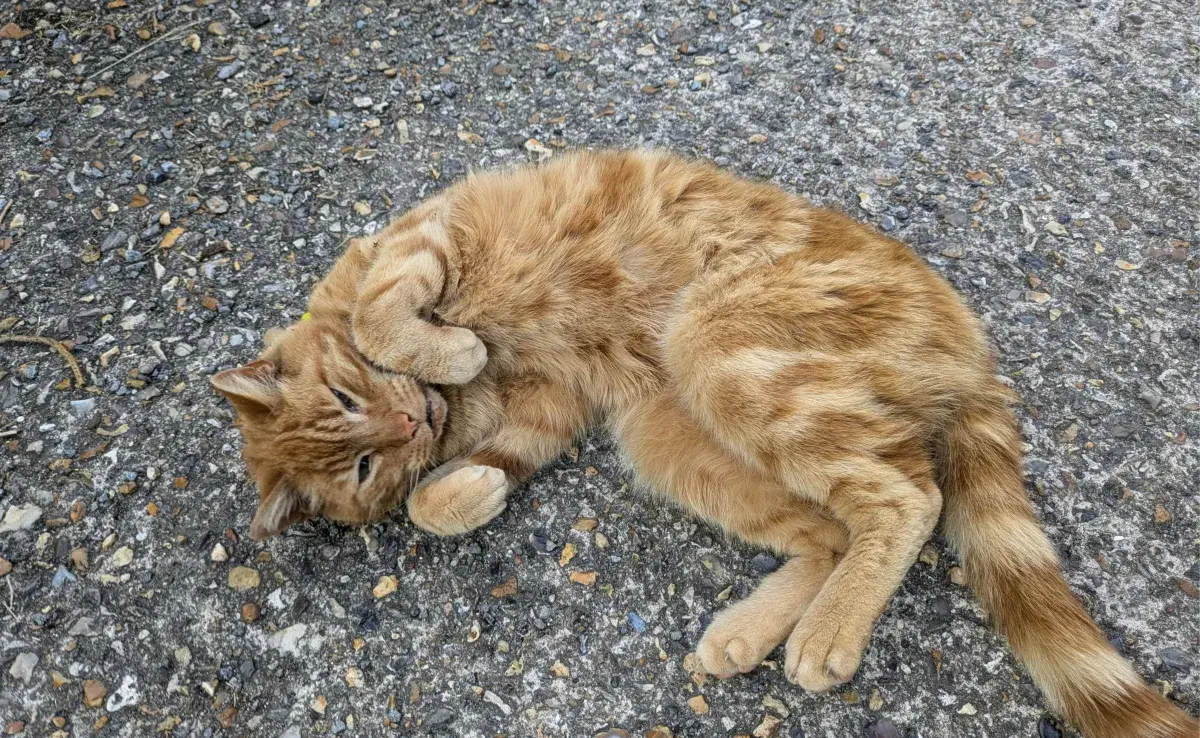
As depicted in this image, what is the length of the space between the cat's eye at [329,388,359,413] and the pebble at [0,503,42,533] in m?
1.30

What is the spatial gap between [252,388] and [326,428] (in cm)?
30

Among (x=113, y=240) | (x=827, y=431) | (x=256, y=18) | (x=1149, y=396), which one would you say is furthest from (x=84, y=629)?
(x=1149, y=396)

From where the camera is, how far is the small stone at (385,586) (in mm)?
2948

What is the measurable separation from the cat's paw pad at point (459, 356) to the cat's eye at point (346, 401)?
0.97 ft

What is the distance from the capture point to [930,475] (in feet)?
9.27

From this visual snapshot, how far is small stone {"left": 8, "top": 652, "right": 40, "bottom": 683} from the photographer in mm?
2740

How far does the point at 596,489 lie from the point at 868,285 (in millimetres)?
1352

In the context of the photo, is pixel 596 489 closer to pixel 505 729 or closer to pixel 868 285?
pixel 505 729

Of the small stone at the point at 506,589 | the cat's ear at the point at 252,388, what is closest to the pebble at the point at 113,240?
the cat's ear at the point at 252,388

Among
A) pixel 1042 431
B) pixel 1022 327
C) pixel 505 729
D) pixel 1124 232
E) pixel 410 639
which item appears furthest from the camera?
pixel 1124 232

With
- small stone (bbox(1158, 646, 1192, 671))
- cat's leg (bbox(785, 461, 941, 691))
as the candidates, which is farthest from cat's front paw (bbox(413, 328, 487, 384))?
small stone (bbox(1158, 646, 1192, 671))

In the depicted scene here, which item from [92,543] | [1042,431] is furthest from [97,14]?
[1042,431]

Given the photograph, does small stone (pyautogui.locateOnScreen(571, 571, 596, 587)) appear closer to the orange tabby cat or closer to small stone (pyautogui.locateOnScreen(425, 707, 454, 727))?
the orange tabby cat

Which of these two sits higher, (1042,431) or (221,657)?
(1042,431)
